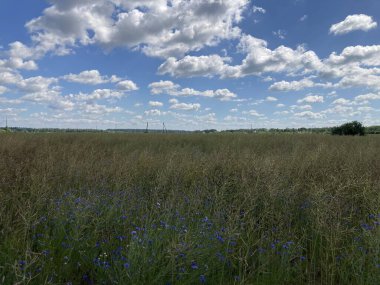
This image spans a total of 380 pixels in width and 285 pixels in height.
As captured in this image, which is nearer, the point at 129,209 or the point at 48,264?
the point at 48,264

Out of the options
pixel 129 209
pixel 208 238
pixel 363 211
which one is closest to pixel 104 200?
pixel 129 209

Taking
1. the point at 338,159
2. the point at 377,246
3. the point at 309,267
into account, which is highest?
the point at 338,159

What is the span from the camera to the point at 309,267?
9.52 feet

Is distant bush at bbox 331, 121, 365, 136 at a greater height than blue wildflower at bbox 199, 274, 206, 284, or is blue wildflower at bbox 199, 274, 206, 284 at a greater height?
distant bush at bbox 331, 121, 365, 136

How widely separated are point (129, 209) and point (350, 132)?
1626 inches

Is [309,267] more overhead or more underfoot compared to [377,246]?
more underfoot

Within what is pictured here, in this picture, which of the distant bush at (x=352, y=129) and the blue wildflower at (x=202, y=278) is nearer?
the blue wildflower at (x=202, y=278)

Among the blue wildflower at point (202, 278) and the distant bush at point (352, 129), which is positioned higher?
the distant bush at point (352, 129)

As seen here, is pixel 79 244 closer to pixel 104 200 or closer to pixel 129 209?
pixel 129 209

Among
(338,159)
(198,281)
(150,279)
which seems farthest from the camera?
(338,159)

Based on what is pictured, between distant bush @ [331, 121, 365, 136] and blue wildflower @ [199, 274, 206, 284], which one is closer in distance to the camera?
blue wildflower @ [199, 274, 206, 284]

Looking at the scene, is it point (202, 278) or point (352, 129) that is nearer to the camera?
point (202, 278)

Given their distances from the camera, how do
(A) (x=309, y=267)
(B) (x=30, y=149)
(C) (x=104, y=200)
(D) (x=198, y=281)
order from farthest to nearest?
(B) (x=30, y=149)
(C) (x=104, y=200)
(A) (x=309, y=267)
(D) (x=198, y=281)

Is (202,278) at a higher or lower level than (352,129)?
lower
